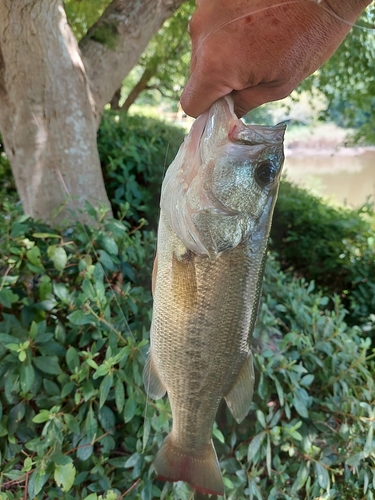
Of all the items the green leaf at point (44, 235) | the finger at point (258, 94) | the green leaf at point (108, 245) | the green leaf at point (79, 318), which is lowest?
the green leaf at point (79, 318)

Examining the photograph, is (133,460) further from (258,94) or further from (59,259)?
(258,94)

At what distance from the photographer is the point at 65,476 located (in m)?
1.43

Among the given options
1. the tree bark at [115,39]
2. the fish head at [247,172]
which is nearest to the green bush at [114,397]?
the fish head at [247,172]

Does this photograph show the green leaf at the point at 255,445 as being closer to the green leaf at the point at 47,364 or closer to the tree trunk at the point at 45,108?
the green leaf at the point at 47,364

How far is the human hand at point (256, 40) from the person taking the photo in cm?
94

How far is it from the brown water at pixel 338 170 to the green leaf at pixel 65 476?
12.5m

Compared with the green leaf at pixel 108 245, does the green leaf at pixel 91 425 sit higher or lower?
lower

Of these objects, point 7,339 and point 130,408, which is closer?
point 7,339

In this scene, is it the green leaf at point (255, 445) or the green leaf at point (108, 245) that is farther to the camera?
the green leaf at point (108, 245)

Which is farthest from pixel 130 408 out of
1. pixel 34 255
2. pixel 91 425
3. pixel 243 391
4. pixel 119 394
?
pixel 34 255

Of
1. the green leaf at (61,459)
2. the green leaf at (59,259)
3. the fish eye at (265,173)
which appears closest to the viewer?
the fish eye at (265,173)

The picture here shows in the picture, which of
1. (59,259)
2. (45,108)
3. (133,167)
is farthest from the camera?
(133,167)

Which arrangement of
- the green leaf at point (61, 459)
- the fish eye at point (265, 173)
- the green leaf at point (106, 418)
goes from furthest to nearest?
the green leaf at point (106, 418) → the green leaf at point (61, 459) → the fish eye at point (265, 173)

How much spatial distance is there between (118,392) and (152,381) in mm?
266
